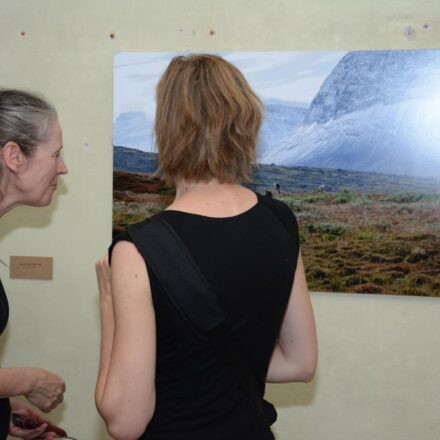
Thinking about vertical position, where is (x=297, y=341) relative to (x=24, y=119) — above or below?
below

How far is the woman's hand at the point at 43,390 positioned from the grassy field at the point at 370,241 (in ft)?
3.02

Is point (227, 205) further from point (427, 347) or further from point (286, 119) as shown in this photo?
point (427, 347)

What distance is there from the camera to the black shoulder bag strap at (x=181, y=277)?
2.83 feet

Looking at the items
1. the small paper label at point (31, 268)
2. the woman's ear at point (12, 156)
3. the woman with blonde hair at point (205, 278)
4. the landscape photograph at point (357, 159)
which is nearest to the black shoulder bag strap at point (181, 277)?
the woman with blonde hair at point (205, 278)

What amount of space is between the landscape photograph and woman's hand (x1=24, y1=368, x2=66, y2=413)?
80 centimetres

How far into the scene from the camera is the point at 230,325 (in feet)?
3.00

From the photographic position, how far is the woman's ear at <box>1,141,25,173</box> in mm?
1220

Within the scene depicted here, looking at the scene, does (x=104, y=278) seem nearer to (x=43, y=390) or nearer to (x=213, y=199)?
(x=213, y=199)

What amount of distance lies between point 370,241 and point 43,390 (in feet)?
3.65

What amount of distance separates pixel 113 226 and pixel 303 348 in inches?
43.5

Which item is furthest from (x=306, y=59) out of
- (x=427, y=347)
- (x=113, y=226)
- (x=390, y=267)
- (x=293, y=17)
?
(x=427, y=347)

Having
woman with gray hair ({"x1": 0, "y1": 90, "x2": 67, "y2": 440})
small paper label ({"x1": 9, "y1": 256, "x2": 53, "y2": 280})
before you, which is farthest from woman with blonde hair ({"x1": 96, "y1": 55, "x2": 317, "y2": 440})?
small paper label ({"x1": 9, "y1": 256, "x2": 53, "y2": 280})

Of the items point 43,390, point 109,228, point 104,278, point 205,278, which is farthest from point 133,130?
point 205,278

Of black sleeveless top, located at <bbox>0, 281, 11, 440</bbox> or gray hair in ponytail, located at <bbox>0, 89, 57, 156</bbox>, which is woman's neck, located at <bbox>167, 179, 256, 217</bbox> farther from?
black sleeveless top, located at <bbox>0, 281, 11, 440</bbox>
